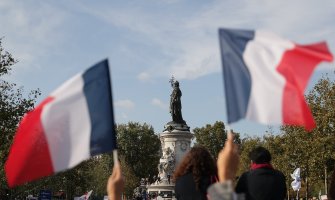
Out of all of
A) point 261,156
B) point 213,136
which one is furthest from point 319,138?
point 213,136

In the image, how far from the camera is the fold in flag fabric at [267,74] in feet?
19.8

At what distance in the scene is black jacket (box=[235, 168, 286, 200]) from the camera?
739 centimetres

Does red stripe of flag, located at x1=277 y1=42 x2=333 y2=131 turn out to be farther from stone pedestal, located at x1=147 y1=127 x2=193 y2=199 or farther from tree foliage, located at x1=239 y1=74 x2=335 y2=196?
stone pedestal, located at x1=147 y1=127 x2=193 y2=199

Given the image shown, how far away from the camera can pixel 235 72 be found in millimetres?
6117

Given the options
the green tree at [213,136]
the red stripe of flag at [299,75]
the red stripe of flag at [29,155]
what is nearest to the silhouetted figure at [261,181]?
the red stripe of flag at [299,75]

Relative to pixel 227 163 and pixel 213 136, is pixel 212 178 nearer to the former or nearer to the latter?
pixel 227 163

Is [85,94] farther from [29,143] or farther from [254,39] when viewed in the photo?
[254,39]

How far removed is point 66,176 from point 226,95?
63935 millimetres

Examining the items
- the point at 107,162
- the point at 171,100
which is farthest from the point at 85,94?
the point at 107,162

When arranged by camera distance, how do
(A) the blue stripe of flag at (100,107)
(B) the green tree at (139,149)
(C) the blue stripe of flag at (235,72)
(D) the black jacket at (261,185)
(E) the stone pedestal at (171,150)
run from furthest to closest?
(B) the green tree at (139,149) → (E) the stone pedestal at (171,150) → (D) the black jacket at (261,185) → (A) the blue stripe of flag at (100,107) → (C) the blue stripe of flag at (235,72)

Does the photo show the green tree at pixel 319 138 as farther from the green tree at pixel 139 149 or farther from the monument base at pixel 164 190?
the green tree at pixel 139 149

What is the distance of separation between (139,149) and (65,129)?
97823 mm

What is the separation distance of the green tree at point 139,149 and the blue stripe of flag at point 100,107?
312 ft

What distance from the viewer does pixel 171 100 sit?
6341 cm
